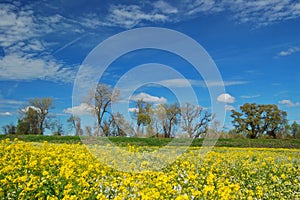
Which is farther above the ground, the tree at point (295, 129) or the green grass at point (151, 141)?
the tree at point (295, 129)

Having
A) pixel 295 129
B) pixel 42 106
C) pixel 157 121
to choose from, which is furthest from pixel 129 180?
pixel 295 129

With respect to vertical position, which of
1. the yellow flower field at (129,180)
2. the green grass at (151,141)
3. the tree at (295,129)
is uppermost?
the tree at (295,129)

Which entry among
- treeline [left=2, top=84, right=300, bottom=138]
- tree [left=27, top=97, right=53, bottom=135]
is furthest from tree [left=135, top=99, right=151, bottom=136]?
tree [left=27, top=97, right=53, bottom=135]

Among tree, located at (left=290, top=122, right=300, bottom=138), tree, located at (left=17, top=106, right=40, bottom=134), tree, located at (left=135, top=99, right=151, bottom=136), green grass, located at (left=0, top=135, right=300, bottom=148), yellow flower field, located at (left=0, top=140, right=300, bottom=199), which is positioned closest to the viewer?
yellow flower field, located at (left=0, top=140, right=300, bottom=199)

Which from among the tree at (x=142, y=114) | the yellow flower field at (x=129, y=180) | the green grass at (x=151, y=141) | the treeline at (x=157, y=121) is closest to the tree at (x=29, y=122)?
the treeline at (x=157, y=121)

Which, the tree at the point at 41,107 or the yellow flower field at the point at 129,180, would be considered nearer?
the yellow flower field at the point at 129,180

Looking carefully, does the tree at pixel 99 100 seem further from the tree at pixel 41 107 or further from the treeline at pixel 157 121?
the tree at pixel 41 107

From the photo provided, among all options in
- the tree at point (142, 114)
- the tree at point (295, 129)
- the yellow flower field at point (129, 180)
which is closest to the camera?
the yellow flower field at point (129, 180)

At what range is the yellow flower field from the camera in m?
4.91

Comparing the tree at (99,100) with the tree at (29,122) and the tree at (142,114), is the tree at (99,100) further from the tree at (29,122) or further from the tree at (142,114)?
the tree at (29,122)

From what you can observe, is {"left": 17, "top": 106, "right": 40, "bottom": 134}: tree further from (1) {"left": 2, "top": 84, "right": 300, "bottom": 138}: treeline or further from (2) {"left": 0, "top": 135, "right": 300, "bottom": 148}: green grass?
(2) {"left": 0, "top": 135, "right": 300, "bottom": 148}: green grass

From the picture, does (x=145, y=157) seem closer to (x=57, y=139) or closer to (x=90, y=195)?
(x=90, y=195)

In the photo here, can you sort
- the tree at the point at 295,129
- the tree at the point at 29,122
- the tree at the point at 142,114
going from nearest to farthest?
the tree at the point at 142,114, the tree at the point at 29,122, the tree at the point at 295,129

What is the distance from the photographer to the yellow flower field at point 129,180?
491 cm
